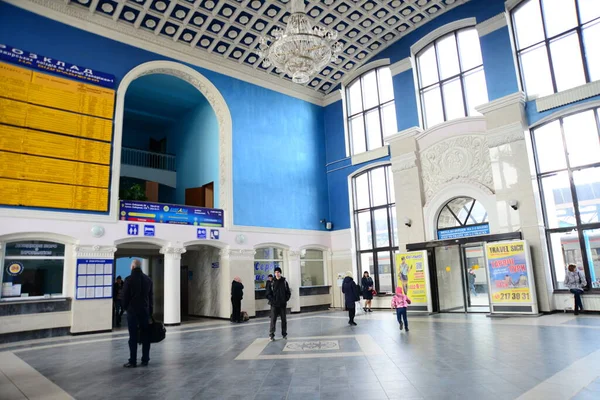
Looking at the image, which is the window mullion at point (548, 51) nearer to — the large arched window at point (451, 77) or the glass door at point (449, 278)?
the large arched window at point (451, 77)

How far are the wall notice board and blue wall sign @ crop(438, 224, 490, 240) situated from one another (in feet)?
33.8

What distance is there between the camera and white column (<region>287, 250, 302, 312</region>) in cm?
1559

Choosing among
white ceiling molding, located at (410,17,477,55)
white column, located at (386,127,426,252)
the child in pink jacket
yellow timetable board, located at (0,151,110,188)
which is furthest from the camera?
white column, located at (386,127,426,252)

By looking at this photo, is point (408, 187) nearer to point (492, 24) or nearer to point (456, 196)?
point (456, 196)

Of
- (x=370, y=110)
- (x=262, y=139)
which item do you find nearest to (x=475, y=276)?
(x=370, y=110)

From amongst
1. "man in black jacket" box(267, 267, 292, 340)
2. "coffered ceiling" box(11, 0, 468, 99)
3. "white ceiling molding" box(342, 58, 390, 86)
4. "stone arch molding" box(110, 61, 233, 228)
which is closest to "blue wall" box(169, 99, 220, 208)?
"stone arch molding" box(110, 61, 233, 228)

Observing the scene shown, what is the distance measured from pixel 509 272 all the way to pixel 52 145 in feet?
41.5

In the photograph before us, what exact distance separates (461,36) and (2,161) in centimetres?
1422

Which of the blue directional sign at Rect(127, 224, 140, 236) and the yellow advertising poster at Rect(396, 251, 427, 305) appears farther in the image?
the yellow advertising poster at Rect(396, 251, 427, 305)

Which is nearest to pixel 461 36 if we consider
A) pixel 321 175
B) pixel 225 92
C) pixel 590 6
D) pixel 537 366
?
pixel 590 6

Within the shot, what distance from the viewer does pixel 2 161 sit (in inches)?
404

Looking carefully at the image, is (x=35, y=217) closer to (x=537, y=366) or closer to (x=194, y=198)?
(x=194, y=198)

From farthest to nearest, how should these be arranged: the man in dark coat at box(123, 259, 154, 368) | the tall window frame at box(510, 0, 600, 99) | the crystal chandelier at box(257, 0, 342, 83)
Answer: the tall window frame at box(510, 0, 600, 99) → the crystal chandelier at box(257, 0, 342, 83) → the man in dark coat at box(123, 259, 154, 368)

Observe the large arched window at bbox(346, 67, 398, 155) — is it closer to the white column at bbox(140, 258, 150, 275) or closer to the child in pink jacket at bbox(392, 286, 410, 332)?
the child in pink jacket at bbox(392, 286, 410, 332)
